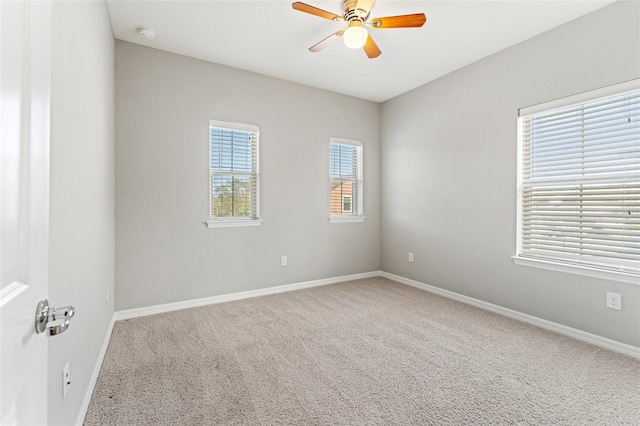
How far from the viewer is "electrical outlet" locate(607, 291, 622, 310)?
246cm

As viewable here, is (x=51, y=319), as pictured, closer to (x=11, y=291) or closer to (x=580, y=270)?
(x=11, y=291)

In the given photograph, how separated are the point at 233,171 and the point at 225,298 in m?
1.51

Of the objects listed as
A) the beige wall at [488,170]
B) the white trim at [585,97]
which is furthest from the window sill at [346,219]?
the white trim at [585,97]

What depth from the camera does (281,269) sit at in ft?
13.3

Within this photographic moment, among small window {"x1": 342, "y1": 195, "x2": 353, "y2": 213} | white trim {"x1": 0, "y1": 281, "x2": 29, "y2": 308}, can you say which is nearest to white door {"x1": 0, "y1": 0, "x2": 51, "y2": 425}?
white trim {"x1": 0, "y1": 281, "x2": 29, "y2": 308}

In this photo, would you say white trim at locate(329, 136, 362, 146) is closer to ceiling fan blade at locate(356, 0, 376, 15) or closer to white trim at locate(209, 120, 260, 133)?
white trim at locate(209, 120, 260, 133)

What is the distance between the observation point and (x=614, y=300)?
2482 mm

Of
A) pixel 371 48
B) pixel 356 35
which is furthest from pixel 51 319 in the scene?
pixel 371 48

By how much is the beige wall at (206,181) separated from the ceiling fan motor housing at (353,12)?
66.5 inches

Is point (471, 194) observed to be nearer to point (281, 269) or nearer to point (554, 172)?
point (554, 172)

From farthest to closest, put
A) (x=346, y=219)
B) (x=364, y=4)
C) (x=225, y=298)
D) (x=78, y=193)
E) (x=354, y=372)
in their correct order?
(x=346, y=219) < (x=225, y=298) < (x=364, y=4) < (x=354, y=372) < (x=78, y=193)

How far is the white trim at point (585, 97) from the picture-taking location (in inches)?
95.2

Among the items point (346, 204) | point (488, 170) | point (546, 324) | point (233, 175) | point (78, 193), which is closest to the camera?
point (78, 193)

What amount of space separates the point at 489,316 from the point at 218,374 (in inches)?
105
